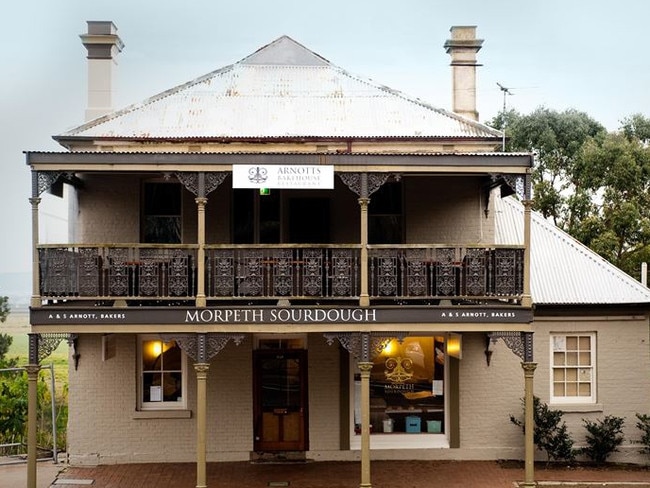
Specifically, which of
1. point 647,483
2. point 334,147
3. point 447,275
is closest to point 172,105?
point 334,147

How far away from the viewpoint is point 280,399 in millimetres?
15297

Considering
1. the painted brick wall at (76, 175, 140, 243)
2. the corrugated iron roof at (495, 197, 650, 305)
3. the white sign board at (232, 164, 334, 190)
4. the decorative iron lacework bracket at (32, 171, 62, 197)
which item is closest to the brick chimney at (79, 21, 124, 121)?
the painted brick wall at (76, 175, 140, 243)

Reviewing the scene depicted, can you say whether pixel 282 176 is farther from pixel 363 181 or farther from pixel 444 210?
pixel 444 210

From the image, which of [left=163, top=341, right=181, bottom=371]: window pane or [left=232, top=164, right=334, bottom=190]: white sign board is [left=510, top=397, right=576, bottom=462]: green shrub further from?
[left=163, top=341, right=181, bottom=371]: window pane

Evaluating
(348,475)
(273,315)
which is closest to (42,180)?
(273,315)

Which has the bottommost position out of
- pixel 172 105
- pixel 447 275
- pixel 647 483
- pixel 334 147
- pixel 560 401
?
pixel 647 483

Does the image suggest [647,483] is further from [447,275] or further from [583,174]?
[583,174]

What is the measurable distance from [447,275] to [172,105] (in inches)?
273

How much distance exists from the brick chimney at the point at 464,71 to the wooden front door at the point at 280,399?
6.33 meters

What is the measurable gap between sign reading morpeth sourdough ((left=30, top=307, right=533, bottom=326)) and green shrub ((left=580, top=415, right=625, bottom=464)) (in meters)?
3.61

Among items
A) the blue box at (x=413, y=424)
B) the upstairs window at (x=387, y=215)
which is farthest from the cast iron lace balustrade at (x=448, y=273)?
the blue box at (x=413, y=424)

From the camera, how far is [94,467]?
1482 centimetres

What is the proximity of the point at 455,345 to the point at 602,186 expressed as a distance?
13676mm

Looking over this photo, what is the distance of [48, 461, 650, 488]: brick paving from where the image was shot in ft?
44.6
